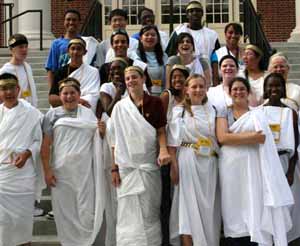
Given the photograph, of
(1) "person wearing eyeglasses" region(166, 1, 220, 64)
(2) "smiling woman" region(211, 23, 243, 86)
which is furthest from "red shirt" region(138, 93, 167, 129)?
(1) "person wearing eyeglasses" region(166, 1, 220, 64)

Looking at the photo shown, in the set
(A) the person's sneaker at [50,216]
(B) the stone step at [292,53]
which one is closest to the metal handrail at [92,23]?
(B) the stone step at [292,53]

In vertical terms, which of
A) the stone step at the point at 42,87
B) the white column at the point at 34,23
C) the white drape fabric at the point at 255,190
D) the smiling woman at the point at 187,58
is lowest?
the white drape fabric at the point at 255,190

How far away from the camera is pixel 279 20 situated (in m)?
17.3

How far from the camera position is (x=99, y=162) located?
21.5ft

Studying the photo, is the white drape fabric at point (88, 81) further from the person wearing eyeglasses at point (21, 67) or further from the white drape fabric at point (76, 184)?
the person wearing eyeglasses at point (21, 67)

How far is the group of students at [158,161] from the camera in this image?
20.0 ft

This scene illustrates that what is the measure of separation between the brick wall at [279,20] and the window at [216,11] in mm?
1166

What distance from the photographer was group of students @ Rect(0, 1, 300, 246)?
6082 mm

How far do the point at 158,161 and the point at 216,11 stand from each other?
12574 millimetres

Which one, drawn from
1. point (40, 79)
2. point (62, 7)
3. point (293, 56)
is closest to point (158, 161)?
point (40, 79)

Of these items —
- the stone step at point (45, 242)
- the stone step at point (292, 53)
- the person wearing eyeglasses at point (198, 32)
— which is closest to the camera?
the stone step at point (45, 242)

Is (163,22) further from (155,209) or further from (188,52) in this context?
(155,209)

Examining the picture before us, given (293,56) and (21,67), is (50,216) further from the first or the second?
(293,56)

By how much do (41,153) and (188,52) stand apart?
2.13 meters
